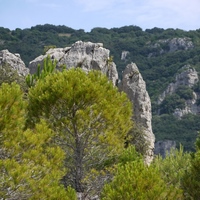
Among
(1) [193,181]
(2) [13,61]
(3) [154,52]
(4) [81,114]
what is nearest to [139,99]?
(2) [13,61]

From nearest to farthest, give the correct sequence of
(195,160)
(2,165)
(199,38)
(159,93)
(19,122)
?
(2,165) < (19,122) < (195,160) < (159,93) < (199,38)

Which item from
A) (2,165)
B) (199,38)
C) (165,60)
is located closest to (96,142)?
(2,165)

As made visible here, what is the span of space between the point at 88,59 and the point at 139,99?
5.73 m

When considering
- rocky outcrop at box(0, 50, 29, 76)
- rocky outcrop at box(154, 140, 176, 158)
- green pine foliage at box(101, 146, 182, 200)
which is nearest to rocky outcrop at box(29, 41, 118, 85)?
rocky outcrop at box(0, 50, 29, 76)

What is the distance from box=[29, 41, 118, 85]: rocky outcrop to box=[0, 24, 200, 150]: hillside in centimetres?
3761

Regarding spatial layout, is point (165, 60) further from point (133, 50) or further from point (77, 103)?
point (77, 103)

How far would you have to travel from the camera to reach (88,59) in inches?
1421

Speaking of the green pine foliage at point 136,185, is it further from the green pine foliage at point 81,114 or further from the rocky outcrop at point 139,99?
the rocky outcrop at point 139,99

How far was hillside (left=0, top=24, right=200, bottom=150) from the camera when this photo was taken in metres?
80.2

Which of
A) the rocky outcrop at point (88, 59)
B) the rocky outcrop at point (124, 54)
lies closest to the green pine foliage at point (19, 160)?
the rocky outcrop at point (88, 59)

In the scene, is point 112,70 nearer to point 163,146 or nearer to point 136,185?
point 136,185

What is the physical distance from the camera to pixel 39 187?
13.4 m

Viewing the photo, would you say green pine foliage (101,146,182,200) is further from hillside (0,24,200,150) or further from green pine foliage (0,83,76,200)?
hillside (0,24,200,150)

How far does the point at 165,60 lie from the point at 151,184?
324ft
